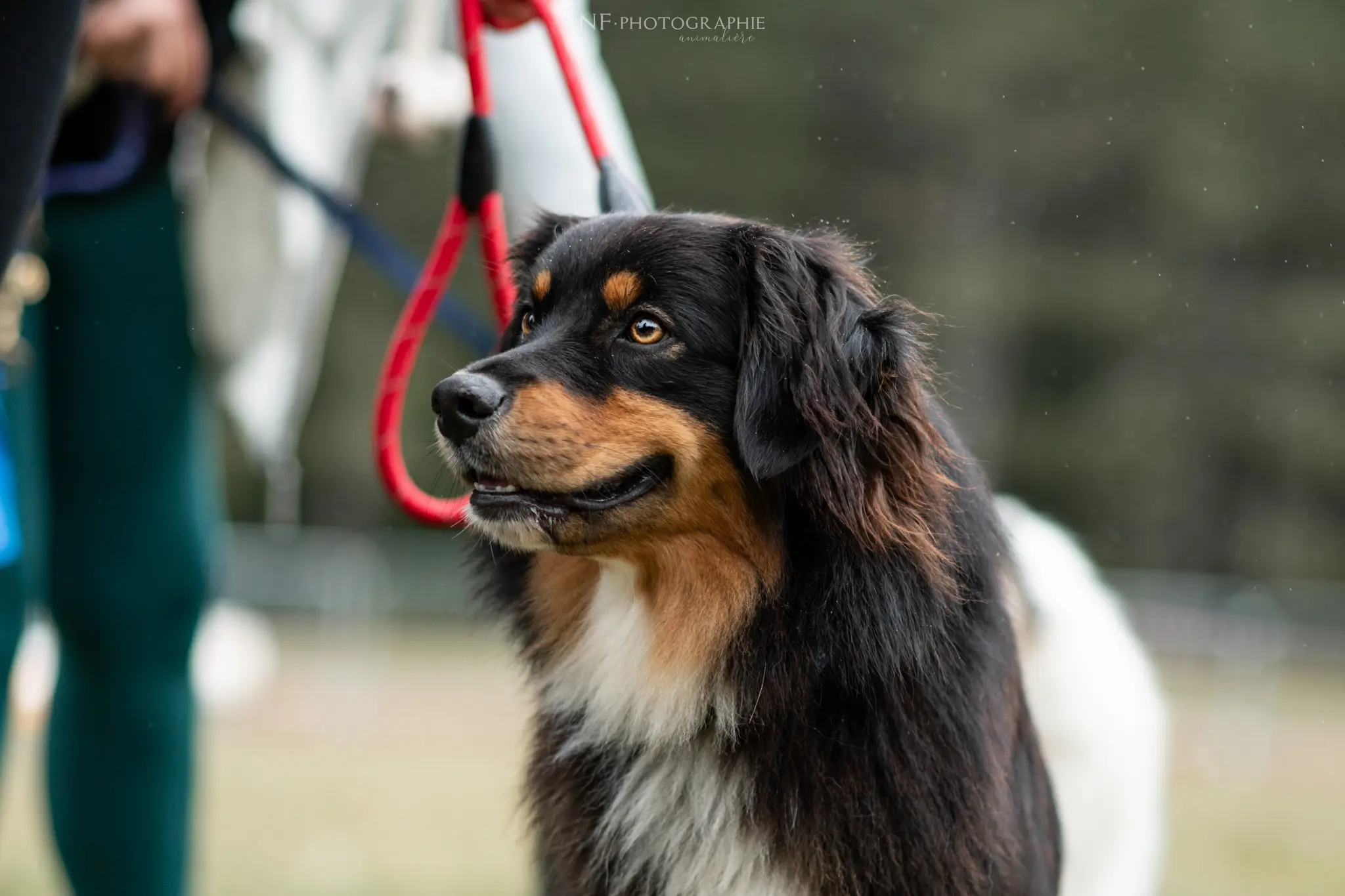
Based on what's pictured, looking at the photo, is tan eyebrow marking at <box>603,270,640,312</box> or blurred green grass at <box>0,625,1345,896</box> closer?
tan eyebrow marking at <box>603,270,640,312</box>

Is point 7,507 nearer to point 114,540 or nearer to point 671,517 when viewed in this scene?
point 114,540

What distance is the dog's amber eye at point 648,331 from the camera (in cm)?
258

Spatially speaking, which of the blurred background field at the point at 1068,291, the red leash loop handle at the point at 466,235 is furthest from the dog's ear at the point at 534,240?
the blurred background field at the point at 1068,291

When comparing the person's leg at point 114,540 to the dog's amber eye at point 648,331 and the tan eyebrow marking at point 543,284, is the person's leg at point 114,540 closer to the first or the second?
the tan eyebrow marking at point 543,284

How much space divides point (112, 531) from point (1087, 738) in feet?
7.38

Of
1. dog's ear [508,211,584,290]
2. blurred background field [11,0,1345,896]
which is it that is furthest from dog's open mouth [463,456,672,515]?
blurred background field [11,0,1345,896]

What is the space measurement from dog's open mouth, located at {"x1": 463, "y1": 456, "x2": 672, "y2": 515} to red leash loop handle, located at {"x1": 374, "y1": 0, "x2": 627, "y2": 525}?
0.69 feet

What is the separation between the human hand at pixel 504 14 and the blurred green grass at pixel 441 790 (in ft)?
4.16

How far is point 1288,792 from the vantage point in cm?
952

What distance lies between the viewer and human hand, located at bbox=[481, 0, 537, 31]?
3068 millimetres

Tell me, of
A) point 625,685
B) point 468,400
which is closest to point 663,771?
point 625,685

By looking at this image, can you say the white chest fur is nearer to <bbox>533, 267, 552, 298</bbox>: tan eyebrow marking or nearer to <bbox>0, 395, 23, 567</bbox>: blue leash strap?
<bbox>533, 267, 552, 298</bbox>: tan eyebrow marking

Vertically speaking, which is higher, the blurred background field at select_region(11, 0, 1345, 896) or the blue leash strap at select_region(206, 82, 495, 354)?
the blue leash strap at select_region(206, 82, 495, 354)

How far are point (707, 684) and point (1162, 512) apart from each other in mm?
22243
